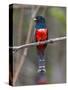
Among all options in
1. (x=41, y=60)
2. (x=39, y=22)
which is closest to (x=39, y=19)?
(x=39, y=22)

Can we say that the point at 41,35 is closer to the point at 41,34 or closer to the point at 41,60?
the point at 41,34

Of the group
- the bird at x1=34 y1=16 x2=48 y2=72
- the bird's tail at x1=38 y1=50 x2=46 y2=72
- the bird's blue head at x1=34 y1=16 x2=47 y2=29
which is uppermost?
the bird's blue head at x1=34 y1=16 x2=47 y2=29

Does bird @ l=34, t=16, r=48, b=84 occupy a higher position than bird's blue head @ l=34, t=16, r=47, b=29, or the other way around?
bird's blue head @ l=34, t=16, r=47, b=29

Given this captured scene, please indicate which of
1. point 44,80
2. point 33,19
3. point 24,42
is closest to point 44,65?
point 44,80

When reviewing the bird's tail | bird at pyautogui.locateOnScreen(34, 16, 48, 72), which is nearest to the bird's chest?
bird at pyautogui.locateOnScreen(34, 16, 48, 72)

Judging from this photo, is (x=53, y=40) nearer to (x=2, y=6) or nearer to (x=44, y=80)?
(x=44, y=80)

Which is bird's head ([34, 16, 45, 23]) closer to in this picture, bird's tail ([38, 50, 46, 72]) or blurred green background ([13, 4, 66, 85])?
blurred green background ([13, 4, 66, 85])

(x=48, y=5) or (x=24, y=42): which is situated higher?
(x=48, y=5)

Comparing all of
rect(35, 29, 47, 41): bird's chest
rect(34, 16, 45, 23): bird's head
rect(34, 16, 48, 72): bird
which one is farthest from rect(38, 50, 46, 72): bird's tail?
rect(34, 16, 45, 23): bird's head
